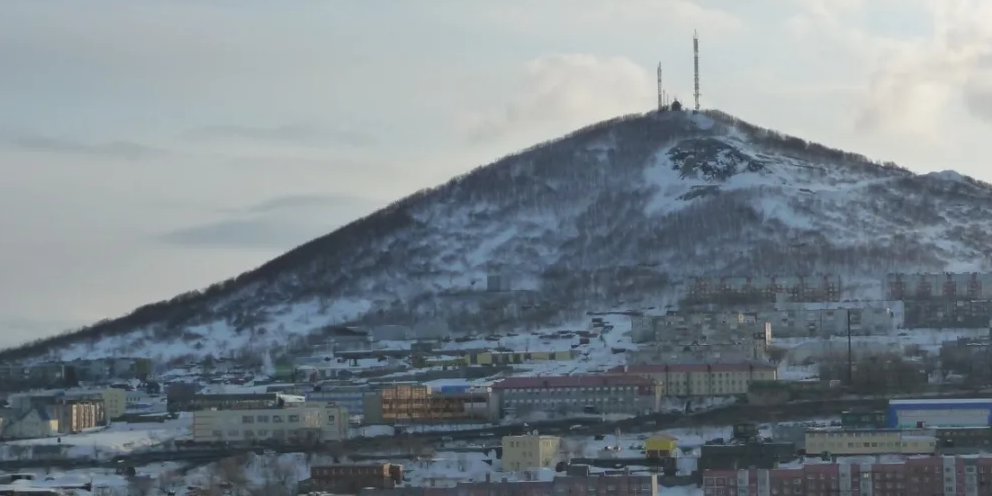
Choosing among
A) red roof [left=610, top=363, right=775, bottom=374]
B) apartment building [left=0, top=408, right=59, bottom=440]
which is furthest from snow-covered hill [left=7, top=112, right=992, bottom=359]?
apartment building [left=0, top=408, right=59, bottom=440]

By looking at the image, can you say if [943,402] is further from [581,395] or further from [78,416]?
[78,416]

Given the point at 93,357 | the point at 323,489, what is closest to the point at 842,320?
the point at 93,357

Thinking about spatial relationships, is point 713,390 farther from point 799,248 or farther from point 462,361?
point 799,248

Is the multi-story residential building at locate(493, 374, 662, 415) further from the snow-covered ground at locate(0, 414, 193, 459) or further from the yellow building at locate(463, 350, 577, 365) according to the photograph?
the yellow building at locate(463, 350, 577, 365)

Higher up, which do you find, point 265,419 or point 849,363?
point 849,363

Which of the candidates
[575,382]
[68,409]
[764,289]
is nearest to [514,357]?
[575,382]
